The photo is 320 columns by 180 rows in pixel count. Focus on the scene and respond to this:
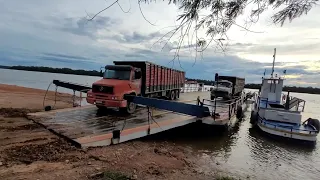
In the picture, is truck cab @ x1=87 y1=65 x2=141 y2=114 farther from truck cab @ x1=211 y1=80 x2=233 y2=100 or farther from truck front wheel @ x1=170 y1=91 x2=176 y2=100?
truck cab @ x1=211 y1=80 x2=233 y2=100

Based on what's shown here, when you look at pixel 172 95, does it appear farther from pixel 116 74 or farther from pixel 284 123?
pixel 116 74

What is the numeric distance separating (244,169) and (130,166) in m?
4.88

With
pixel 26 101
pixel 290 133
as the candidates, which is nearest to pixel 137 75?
pixel 290 133

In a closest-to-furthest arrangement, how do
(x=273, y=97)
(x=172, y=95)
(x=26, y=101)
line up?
1. (x=26, y=101)
2. (x=273, y=97)
3. (x=172, y=95)

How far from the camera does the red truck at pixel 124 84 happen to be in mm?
13148

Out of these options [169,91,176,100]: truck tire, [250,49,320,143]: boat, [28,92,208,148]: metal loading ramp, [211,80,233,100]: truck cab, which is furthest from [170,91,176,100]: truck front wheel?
[28,92,208,148]: metal loading ramp

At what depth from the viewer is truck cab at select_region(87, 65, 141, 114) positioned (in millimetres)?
13102

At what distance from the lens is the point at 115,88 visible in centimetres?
1306

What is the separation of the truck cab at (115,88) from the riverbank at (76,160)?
322 cm

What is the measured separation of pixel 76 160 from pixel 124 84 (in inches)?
270

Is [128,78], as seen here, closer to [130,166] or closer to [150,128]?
[150,128]

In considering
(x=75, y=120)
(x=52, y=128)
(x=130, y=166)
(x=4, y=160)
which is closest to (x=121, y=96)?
(x=75, y=120)

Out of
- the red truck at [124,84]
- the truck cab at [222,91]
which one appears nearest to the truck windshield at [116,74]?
the red truck at [124,84]

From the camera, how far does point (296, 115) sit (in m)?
17.0
